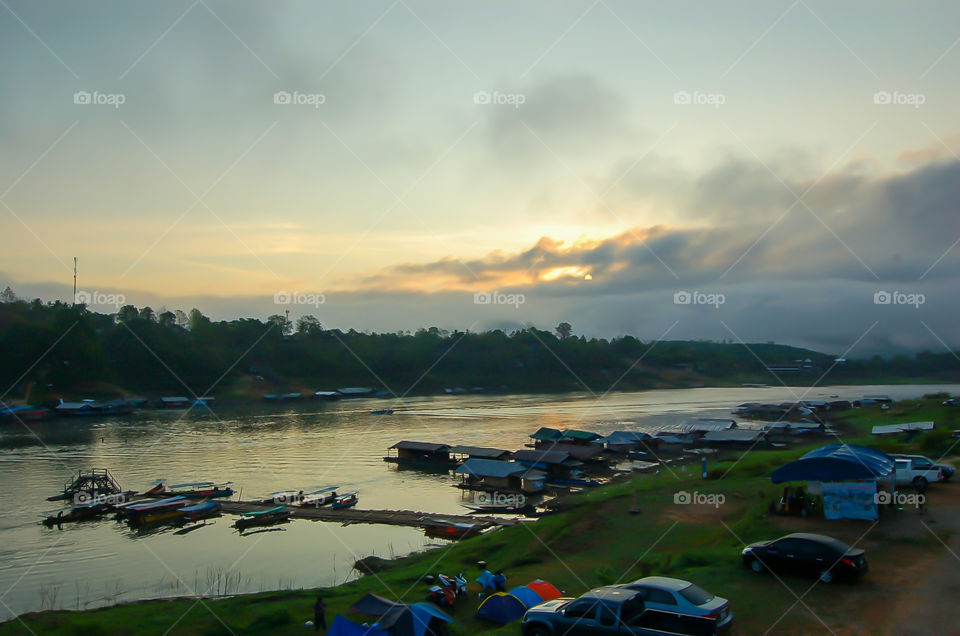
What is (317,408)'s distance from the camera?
7412 cm

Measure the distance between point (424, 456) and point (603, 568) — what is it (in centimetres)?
2659

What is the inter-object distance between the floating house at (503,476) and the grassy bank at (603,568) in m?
8.80

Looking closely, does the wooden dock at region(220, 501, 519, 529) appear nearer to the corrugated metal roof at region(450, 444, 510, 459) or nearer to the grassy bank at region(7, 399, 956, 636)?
the grassy bank at region(7, 399, 956, 636)

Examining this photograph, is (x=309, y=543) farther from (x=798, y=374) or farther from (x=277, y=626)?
(x=798, y=374)

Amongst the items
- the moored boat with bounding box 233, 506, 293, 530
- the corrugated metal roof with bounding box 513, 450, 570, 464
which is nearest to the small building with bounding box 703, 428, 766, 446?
the corrugated metal roof with bounding box 513, 450, 570, 464

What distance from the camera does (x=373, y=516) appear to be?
2606 centimetres

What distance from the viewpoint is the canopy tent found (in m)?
14.3

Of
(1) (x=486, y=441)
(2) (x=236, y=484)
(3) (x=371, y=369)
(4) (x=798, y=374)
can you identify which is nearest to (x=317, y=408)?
(3) (x=371, y=369)

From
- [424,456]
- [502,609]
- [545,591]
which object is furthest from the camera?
[424,456]

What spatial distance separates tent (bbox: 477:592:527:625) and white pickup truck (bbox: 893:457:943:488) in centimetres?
1166

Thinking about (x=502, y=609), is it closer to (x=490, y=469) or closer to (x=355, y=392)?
(x=490, y=469)

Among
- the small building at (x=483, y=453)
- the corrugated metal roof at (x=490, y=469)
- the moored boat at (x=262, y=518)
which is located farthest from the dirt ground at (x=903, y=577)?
the small building at (x=483, y=453)


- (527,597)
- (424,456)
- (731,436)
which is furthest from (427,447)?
(527,597)

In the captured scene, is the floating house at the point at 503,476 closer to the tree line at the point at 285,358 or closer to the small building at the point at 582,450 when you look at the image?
the small building at the point at 582,450
